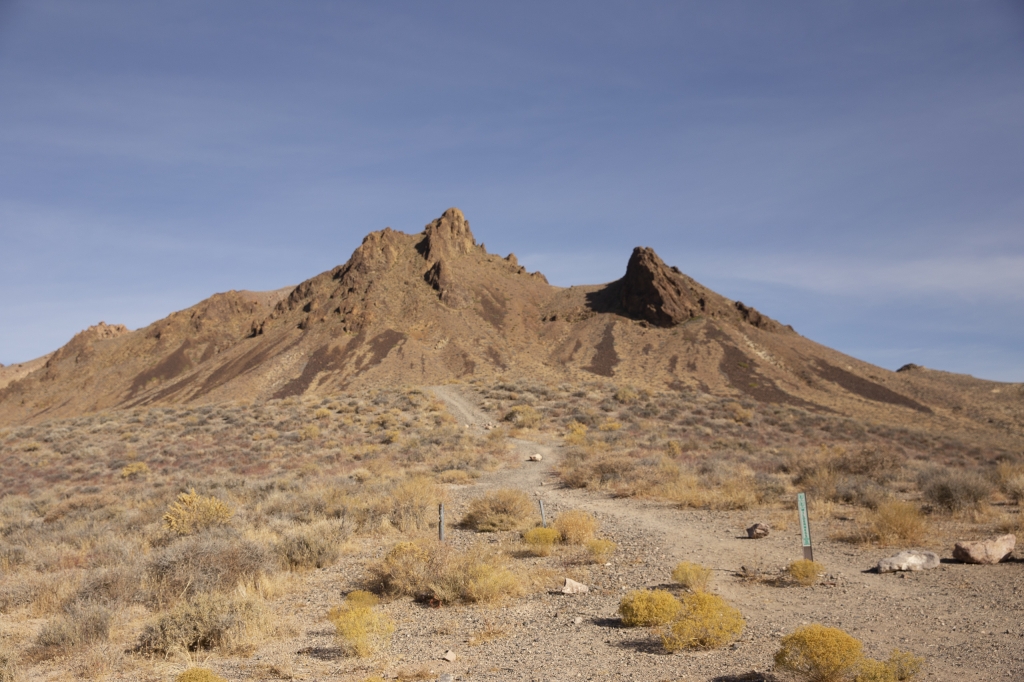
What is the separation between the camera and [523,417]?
107 ft

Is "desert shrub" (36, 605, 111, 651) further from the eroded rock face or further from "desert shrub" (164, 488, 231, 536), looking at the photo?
the eroded rock face

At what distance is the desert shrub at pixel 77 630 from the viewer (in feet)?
24.3

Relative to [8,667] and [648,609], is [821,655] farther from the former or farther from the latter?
[8,667]

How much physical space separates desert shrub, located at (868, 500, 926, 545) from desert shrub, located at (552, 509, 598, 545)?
16.9 feet

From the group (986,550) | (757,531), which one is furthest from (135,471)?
(986,550)

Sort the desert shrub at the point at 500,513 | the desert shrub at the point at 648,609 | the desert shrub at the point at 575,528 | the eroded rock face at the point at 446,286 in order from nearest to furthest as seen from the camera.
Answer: the desert shrub at the point at 648,609
the desert shrub at the point at 575,528
the desert shrub at the point at 500,513
the eroded rock face at the point at 446,286

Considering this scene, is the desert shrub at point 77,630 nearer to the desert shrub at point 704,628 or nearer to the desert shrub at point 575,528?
the desert shrub at point 704,628

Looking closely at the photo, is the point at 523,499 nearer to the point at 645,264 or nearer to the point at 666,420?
the point at 666,420

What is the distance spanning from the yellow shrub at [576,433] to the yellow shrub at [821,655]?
20077 millimetres

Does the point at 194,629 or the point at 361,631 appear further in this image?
the point at 194,629

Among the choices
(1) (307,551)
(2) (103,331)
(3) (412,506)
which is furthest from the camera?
(2) (103,331)

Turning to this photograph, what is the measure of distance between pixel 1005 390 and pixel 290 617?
85588 mm

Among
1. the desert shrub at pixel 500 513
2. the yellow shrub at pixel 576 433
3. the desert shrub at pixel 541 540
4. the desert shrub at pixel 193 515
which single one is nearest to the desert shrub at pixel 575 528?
the desert shrub at pixel 541 540

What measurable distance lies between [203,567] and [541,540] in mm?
5901
